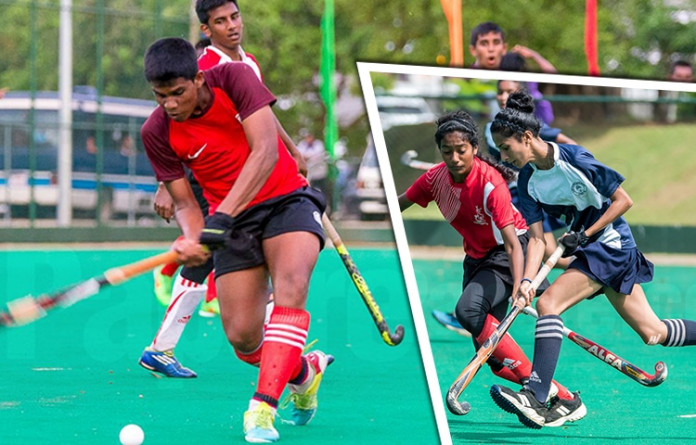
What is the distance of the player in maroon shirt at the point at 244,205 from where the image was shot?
4.99 meters

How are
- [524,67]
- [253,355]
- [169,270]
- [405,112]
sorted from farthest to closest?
[405,112] → [169,270] → [524,67] → [253,355]

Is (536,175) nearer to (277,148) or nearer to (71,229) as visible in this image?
(277,148)

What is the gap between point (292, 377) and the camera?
5441 mm

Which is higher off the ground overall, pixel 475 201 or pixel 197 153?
pixel 197 153

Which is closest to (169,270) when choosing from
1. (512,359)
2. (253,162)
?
(512,359)

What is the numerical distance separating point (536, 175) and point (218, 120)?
4.54 feet

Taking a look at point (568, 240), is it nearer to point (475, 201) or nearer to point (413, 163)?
point (475, 201)

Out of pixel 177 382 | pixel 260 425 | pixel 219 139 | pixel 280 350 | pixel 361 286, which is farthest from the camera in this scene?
Result: pixel 177 382

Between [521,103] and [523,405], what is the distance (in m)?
1.24

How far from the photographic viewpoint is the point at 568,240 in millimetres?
5531

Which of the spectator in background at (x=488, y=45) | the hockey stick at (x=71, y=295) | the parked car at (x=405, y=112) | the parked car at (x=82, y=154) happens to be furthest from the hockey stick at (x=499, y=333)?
the parked car at (x=82, y=154)

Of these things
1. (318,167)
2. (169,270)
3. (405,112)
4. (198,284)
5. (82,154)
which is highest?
(198,284)

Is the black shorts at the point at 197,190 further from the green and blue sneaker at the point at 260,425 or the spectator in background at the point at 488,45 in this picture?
the spectator in background at the point at 488,45

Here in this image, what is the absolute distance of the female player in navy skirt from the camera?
5.42 m
